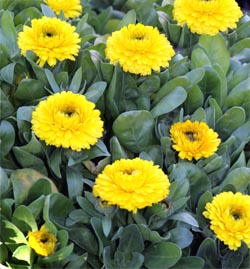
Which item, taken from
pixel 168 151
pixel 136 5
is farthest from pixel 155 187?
pixel 136 5

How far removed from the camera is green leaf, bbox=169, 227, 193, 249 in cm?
130

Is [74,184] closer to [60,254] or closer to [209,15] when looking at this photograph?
[60,254]

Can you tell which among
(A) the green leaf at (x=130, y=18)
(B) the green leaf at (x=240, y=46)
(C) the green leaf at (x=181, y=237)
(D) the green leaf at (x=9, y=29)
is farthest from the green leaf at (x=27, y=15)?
(C) the green leaf at (x=181, y=237)

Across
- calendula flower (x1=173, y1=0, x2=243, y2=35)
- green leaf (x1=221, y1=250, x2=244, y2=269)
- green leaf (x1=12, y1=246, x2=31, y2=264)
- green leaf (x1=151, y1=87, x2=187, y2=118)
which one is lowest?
green leaf (x1=221, y1=250, x2=244, y2=269)

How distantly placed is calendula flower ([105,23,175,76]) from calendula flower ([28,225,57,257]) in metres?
0.45

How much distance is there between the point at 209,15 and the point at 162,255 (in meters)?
0.70

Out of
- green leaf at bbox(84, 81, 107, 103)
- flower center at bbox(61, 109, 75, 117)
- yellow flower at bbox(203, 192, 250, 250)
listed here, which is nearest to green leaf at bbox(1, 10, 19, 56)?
green leaf at bbox(84, 81, 107, 103)

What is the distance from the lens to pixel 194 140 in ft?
4.52

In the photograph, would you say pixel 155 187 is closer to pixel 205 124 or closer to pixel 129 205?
pixel 129 205

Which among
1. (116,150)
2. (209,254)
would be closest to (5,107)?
(116,150)

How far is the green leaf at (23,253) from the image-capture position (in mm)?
1211

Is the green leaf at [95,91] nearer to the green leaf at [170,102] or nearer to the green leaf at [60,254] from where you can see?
the green leaf at [170,102]

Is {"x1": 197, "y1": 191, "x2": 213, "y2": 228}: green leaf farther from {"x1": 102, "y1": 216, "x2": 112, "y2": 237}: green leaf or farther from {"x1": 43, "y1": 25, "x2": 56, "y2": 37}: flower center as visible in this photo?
{"x1": 43, "y1": 25, "x2": 56, "y2": 37}: flower center

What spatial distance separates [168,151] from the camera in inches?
55.2
